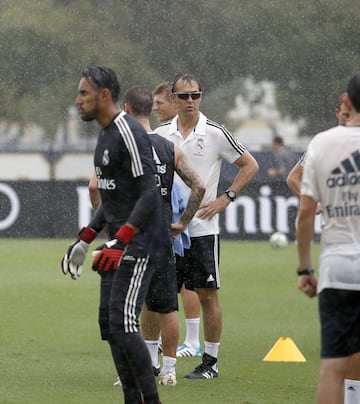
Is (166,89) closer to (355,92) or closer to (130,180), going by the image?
(130,180)

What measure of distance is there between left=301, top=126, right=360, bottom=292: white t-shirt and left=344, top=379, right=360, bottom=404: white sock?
44.9 inches

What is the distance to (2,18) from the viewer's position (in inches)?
1056

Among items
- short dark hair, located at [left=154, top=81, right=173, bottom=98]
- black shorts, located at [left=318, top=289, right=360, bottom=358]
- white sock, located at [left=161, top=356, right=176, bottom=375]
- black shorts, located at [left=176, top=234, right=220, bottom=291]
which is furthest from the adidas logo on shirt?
short dark hair, located at [left=154, top=81, right=173, bottom=98]

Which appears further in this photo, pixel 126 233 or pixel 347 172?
pixel 126 233

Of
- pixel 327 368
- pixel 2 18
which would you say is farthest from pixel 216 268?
pixel 2 18

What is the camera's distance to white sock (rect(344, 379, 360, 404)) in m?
7.13

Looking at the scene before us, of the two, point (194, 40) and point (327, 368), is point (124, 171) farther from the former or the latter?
point (194, 40)

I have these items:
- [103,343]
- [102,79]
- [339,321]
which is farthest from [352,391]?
[103,343]

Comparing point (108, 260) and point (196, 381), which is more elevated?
point (108, 260)

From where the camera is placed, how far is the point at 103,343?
11016 mm

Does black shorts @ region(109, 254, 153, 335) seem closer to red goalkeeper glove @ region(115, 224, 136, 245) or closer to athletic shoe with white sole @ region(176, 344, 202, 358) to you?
red goalkeeper glove @ region(115, 224, 136, 245)

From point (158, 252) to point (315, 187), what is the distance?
1323 mm

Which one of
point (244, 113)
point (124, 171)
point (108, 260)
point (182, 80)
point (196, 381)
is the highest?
point (244, 113)

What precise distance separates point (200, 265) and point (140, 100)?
165 cm
